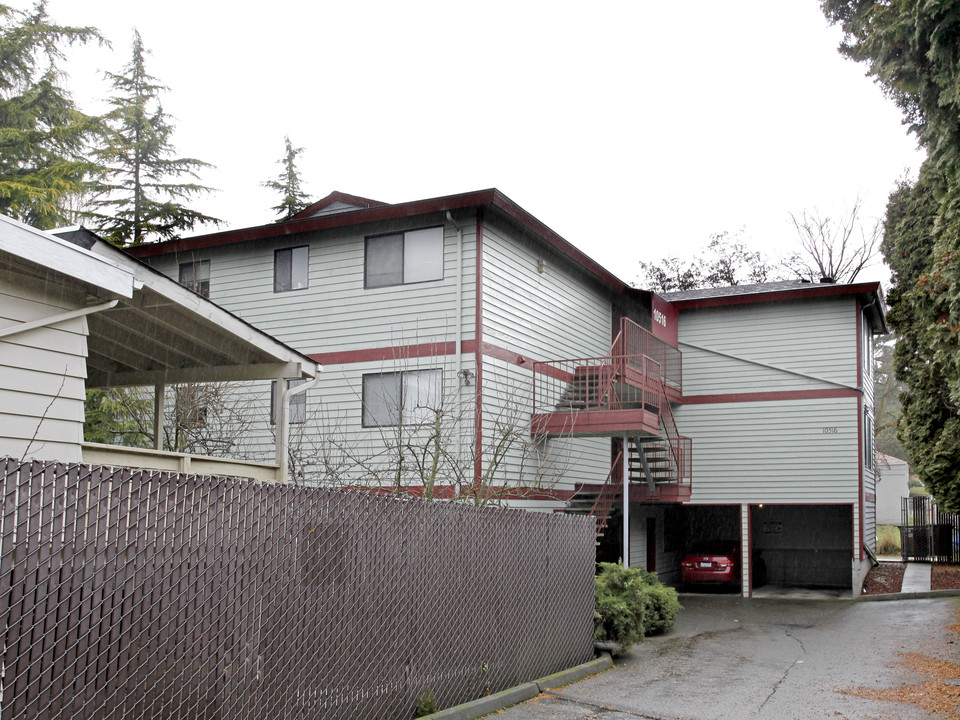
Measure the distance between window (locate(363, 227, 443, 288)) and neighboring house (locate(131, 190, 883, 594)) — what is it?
4 cm

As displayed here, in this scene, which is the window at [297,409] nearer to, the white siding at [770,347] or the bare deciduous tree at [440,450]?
the bare deciduous tree at [440,450]

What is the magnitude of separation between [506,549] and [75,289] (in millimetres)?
4735

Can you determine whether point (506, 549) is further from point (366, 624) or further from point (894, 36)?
point (894, 36)

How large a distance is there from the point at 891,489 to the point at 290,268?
41015 mm

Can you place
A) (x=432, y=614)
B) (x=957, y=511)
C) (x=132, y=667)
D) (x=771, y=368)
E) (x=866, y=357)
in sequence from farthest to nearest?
(x=866, y=357) < (x=771, y=368) < (x=957, y=511) < (x=432, y=614) < (x=132, y=667)

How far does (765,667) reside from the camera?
1177 cm

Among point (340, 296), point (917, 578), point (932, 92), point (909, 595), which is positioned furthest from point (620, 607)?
point (917, 578)

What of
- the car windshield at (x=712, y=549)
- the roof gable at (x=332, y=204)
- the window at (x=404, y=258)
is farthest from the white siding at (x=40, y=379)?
Result: the car windshield at (x=712, y=549)

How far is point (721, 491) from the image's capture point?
74.0 feet

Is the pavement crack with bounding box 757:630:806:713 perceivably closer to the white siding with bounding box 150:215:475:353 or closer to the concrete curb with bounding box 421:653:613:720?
the concrete curb with bounding box 421:653:613:720

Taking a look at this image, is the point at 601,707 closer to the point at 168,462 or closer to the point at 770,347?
the point at 168,462

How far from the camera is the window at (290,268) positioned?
1798cm

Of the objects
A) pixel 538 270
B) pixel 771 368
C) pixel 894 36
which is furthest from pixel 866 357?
pixel 894 36

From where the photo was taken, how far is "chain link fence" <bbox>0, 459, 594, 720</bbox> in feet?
Answer: 14.3
